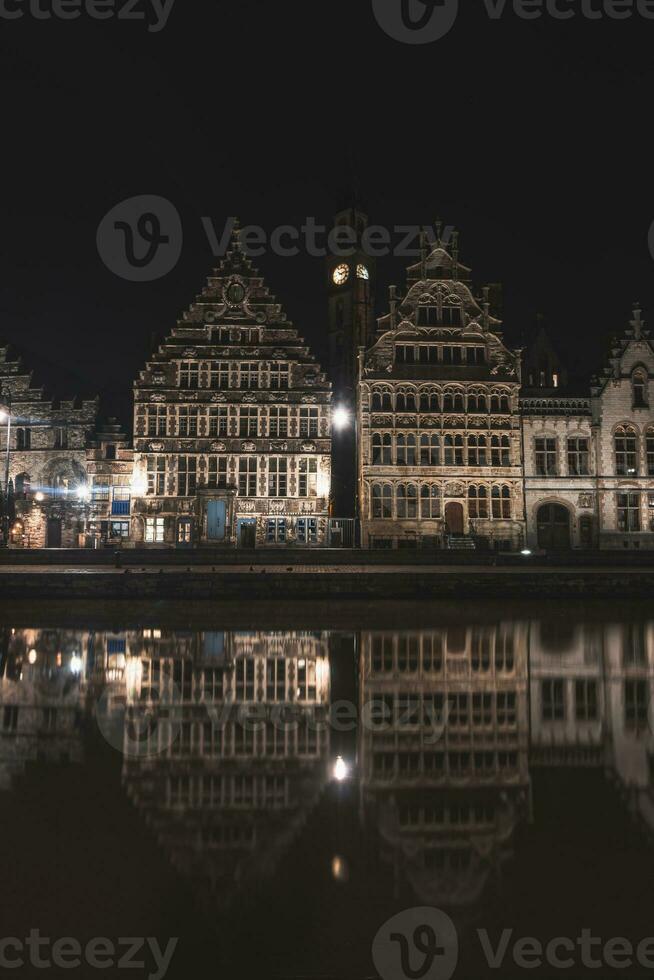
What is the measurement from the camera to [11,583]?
25.4m

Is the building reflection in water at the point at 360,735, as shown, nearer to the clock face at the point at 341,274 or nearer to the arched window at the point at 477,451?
the arched window at the point at 477,451

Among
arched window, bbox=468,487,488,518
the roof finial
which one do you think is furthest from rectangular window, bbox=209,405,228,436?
arched window, bbox=468,487,488,518

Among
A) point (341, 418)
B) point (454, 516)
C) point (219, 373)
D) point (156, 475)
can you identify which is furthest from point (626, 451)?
point (156, 475)

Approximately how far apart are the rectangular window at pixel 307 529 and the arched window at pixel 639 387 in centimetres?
2413

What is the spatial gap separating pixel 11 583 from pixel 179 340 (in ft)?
82.6

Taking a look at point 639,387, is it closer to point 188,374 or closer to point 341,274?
A: point 341,274

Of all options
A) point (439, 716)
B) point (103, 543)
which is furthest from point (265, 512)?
point (439, 716)

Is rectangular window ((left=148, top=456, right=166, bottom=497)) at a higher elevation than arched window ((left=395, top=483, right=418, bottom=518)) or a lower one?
higher

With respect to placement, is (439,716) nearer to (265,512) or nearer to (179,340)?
(265,512)

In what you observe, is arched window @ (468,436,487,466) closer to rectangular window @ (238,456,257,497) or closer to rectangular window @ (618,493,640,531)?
rectangular window @ (618,493,640,531)

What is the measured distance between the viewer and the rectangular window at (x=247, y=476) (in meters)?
45.7

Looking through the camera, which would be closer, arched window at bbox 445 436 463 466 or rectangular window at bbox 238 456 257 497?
rectangular window at bbox 238 456 257 497

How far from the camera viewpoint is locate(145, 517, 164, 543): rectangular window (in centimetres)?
4516

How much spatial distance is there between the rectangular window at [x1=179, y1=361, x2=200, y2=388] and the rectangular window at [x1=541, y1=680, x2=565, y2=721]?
38153 mm
